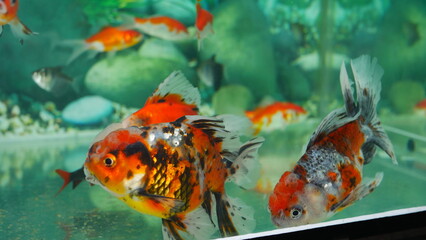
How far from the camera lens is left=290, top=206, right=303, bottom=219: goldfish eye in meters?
1.33

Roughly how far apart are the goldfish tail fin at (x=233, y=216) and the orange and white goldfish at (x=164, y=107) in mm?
300

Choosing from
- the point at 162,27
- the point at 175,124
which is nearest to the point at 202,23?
the point at 162,27

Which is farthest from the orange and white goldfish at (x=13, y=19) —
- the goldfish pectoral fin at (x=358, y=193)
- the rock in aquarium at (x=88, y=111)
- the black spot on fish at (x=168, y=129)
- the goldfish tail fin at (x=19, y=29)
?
the goldfish pectoral fin at (x=358, y=193)

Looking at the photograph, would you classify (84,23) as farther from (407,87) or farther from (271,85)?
(407,87)

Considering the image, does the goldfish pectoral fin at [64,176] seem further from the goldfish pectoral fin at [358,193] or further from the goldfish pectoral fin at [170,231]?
the goldfish pectoral fin at [358,193]

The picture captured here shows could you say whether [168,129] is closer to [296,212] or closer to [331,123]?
[296,212]

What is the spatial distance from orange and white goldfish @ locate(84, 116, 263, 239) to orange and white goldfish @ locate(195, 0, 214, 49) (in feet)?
1.00

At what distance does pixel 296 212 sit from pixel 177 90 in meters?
0.52

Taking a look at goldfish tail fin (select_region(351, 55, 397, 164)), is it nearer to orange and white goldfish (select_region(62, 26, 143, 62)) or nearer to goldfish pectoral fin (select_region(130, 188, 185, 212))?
goldfish pectoral fin (select_region(130, 188, 185, 212))

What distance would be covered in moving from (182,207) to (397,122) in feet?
3.63

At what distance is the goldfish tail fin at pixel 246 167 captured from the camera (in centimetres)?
139

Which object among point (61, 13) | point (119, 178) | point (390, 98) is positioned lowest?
point (119, 178)

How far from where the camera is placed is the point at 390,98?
72.1 inches

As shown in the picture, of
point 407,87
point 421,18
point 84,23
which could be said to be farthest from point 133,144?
point 421,18
